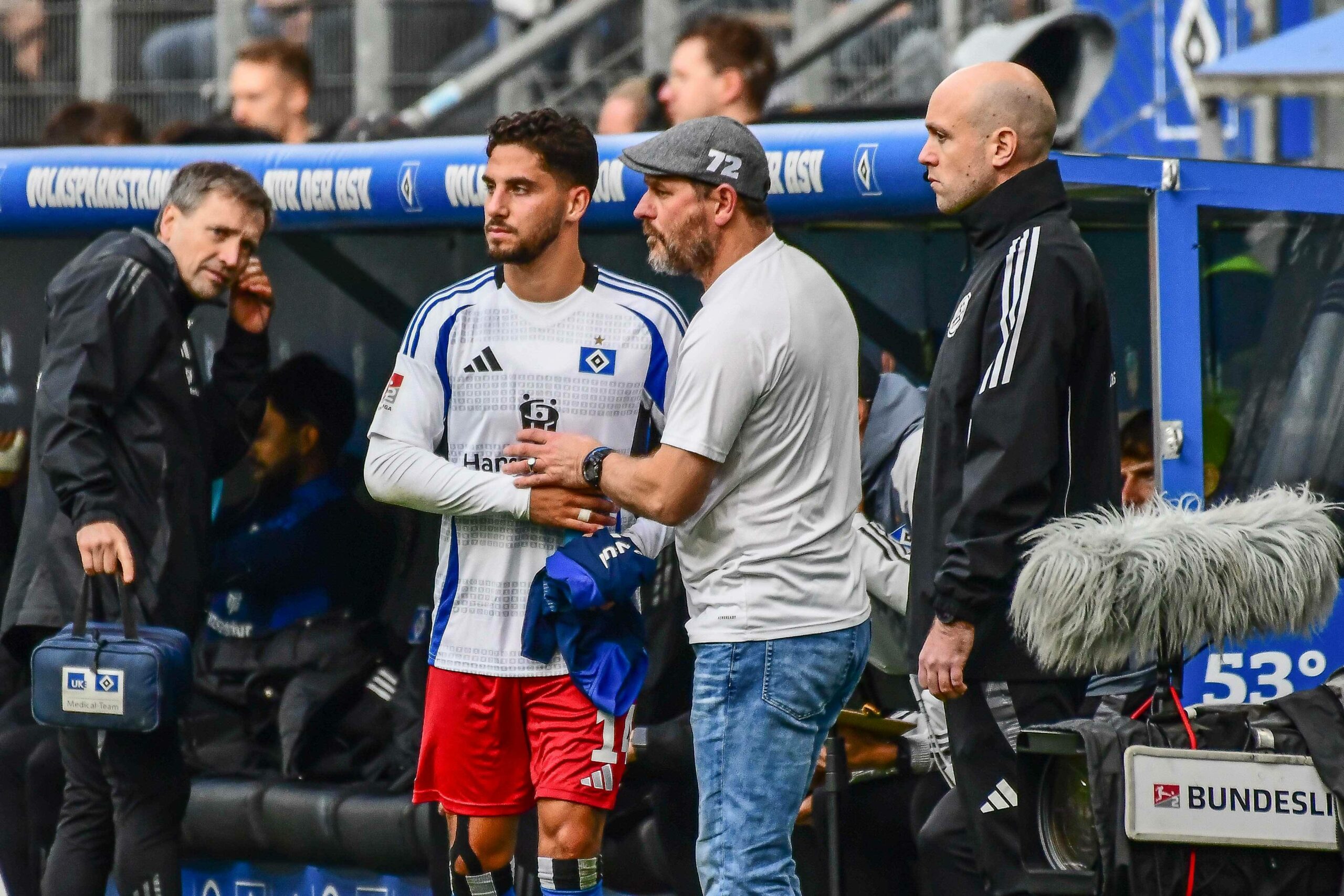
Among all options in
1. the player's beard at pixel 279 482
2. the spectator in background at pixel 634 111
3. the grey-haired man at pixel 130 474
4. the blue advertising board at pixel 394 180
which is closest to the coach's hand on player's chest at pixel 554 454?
the blue advertising board at pixel 394 180

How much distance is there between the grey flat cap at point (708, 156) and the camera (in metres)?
3.62

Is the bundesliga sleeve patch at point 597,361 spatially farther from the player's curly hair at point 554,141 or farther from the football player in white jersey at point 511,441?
the player's curly hair at point 554,141

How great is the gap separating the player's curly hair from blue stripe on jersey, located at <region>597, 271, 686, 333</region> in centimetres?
19

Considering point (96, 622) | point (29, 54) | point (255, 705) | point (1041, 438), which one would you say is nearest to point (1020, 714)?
point (1041, 438)

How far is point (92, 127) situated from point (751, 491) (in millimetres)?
3962

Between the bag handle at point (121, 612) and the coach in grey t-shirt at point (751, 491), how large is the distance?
134 cm

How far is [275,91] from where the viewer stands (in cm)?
696

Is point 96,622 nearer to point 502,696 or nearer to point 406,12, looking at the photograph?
point 502,696

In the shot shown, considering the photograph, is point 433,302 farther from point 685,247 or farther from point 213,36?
point 213,36

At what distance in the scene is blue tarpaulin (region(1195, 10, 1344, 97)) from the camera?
5691 millimetres

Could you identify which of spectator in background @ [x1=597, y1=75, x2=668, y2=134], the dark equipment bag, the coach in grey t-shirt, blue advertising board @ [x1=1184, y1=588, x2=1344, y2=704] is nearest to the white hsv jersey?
the coach in grey t-shirt

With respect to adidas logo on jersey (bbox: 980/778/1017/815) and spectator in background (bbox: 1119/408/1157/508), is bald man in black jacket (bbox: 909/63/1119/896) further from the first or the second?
spectator in background (bbox: 1119/408/1157/508)

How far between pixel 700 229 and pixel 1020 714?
1050mm

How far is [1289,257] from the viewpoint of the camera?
169 inches
